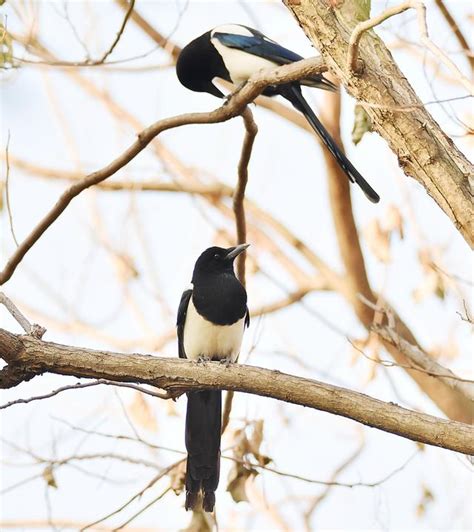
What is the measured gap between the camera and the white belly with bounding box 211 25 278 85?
15.2 ft

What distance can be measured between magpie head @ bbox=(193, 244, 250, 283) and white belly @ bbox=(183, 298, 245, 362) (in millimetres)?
208

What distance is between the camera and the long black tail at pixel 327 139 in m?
3.44

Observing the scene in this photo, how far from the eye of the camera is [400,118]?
268 cm

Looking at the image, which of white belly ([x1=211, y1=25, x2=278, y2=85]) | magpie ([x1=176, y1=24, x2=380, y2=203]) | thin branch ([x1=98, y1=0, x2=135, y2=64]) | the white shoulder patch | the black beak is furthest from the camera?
the white shoulder patch

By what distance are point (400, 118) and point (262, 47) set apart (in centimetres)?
214

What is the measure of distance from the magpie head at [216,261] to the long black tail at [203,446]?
62cm

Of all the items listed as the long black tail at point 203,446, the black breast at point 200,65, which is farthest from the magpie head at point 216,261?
the black breast at point 200,65

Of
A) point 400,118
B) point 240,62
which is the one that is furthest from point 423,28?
point 240,62

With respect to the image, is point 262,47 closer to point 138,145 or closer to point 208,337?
point 138,145


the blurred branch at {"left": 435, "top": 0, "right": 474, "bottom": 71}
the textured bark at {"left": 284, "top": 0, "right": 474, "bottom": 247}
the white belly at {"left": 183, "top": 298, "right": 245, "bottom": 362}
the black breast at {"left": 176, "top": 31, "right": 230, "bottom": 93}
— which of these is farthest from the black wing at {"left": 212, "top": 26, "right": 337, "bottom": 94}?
the textured bark at {"left": 284, "top": 0, "right": 474, "bottom": 247}

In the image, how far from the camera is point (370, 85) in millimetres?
2709

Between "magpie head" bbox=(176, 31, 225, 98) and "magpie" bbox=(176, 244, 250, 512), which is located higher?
"magpie head" bbox=(176, 31, 225, 98)

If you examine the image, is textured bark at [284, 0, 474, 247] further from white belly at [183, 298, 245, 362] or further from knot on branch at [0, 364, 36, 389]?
white belly at [183, 298, 245, 362]

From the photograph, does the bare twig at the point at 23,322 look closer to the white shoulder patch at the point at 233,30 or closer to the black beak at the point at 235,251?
the black beak at the point at 235,251
